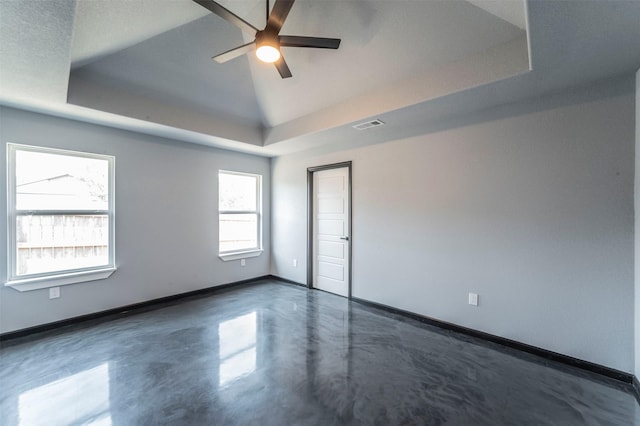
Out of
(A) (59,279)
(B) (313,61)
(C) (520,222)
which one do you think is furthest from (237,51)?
(A) (59,279)

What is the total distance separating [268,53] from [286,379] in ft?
8.80

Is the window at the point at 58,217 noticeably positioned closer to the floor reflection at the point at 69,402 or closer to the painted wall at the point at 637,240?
the floor reflection at the point at 69,402

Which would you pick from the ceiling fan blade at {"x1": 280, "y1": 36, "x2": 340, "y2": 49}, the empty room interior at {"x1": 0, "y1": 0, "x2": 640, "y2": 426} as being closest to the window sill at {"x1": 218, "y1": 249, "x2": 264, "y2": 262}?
the empty room interior at {"x1": 0, "y1": 0, "x2": 640, "y2": 426}

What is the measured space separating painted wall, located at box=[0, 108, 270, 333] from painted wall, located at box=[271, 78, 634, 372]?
2.65 meters

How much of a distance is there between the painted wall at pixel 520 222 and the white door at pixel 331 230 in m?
0.49

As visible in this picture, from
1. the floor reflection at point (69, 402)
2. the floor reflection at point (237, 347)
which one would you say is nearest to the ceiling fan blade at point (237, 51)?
the floor reflection at point (237, 347)

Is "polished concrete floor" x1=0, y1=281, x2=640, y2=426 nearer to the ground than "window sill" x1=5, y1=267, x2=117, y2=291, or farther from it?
nearer to the ground

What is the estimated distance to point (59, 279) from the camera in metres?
3.17

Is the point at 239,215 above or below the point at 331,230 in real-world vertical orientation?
above

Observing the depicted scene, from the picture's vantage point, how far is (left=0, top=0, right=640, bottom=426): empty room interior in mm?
1977

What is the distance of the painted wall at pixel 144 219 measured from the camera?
3000mm

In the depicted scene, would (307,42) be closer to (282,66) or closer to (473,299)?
(282,66)

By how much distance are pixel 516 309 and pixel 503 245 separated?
643mm

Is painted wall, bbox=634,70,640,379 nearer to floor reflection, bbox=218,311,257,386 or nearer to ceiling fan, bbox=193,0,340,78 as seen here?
ceiling fan, bbox=193,0,340,78
